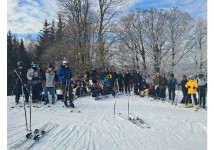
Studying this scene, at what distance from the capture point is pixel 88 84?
10719mm

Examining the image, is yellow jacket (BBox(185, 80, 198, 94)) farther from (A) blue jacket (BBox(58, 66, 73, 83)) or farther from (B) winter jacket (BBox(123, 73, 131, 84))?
(A) blue jacket (BBox(58, 66, 73, 83))

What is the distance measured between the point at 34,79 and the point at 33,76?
177 mm

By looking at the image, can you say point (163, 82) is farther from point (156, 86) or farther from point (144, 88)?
point (144, 88)

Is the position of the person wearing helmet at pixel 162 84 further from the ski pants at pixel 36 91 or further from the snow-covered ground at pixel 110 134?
the ski pants at pixel 36 91

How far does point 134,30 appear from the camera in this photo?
26688 millimetres

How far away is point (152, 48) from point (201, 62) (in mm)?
8273

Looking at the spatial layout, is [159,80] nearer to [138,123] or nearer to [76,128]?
[138,123]

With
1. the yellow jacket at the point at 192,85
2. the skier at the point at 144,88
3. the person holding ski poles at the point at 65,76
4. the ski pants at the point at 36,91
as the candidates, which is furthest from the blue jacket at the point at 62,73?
the yellow jacket at the point at 192,85

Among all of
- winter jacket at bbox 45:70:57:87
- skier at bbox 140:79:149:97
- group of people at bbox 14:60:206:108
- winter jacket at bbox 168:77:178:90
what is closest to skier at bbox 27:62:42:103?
group of people at bbox 14:60:206:108

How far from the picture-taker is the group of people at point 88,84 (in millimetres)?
6676

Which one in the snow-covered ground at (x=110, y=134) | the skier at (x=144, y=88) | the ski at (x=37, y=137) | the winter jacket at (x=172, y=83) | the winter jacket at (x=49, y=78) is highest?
the winter jacket at (x=49, y=78)

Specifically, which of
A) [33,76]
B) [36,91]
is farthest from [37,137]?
[36,91]

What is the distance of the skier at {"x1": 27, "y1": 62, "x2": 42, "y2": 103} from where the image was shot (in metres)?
6.70

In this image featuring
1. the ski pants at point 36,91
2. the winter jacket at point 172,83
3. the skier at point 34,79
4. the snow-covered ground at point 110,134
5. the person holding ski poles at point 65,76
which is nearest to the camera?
the snow-covered ground at point 110,134
